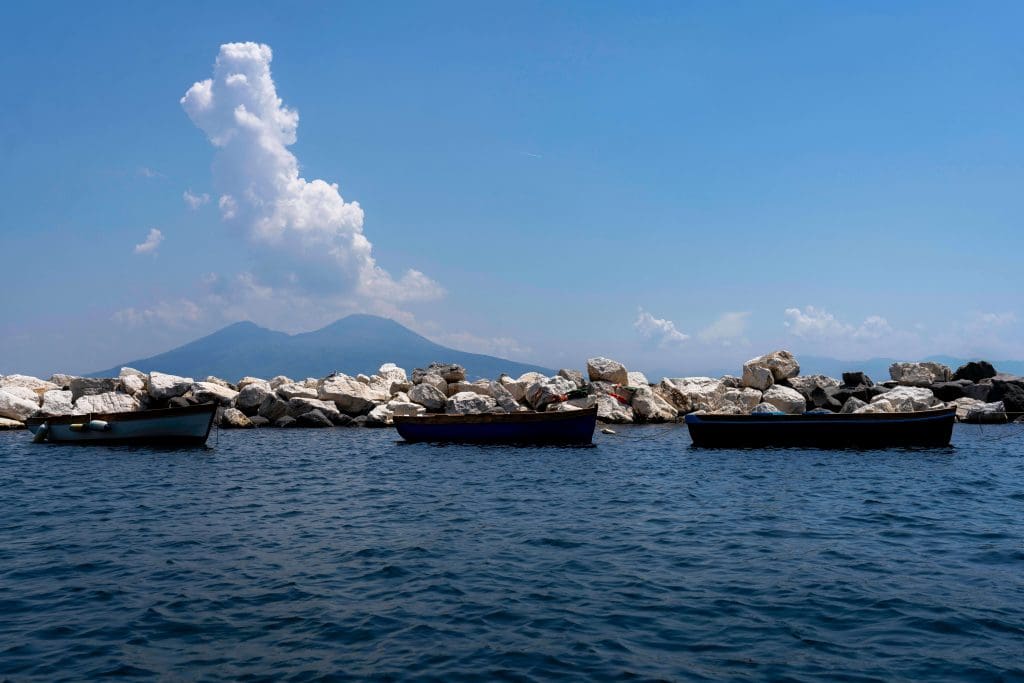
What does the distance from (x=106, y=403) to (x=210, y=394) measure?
538 centimetres

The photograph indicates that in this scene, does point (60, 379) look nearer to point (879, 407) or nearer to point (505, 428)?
point (505, 428)

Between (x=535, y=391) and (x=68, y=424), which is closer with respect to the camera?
(x=68, y=424)

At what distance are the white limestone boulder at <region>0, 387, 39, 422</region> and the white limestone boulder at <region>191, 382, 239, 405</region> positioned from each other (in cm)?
874

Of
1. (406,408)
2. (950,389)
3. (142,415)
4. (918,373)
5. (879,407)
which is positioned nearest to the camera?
(142,415)

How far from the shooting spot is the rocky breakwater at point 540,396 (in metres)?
40.8

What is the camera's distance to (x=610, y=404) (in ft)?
141

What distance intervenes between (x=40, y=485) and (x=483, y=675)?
1928 cm

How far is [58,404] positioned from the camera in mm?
40688

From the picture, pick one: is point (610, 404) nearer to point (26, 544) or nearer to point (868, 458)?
point (868, 458)

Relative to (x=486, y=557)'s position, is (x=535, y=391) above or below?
above

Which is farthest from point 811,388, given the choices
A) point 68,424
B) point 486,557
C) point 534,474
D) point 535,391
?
point 68,424

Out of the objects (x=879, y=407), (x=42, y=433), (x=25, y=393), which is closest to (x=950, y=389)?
(x=879, y=407)

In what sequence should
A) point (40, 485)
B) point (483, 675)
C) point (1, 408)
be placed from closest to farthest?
point (483, 675) < point (40, 485) < point (1, 408)

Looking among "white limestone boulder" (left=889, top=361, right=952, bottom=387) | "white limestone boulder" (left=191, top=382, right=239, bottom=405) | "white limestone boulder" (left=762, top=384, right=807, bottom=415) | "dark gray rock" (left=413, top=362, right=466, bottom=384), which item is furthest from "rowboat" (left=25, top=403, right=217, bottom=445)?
"white limestone boulder" (left=889, top=361, right=952, bottom=387)
